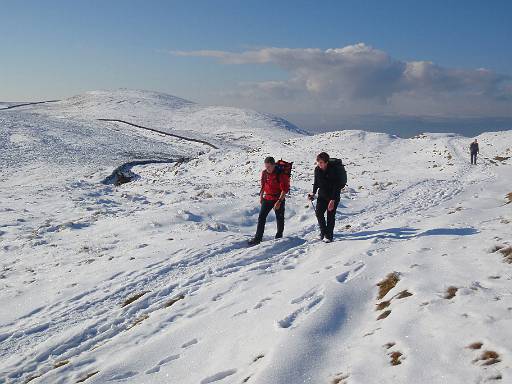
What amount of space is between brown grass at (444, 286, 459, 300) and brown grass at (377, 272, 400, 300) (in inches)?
38.5

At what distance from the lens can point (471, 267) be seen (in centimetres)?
724

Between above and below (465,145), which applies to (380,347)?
below

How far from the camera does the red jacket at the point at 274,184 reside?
11125mm

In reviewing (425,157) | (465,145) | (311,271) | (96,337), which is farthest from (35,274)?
(465,145)

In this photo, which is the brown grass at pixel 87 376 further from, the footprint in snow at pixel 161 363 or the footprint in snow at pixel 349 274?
the footprint in snow at pixel 349 274

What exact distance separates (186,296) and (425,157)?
3228 centimetres

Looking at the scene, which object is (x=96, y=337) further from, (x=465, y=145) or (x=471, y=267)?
(x=465, y=145)

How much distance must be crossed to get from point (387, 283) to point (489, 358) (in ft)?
10.0

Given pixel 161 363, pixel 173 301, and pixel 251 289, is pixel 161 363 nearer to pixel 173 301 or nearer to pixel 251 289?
pixel 173 301

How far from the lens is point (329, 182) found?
10742 millimetres

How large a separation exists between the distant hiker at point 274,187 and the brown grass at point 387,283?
4044mm

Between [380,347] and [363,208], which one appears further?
[363,208]

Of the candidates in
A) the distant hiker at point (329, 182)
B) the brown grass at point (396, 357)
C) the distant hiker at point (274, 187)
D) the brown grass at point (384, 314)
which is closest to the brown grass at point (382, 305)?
the brown grass at point (384, 314)

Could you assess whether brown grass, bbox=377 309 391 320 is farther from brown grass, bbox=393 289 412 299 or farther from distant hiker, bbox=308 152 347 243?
distant hiker, bbox=308 152 347 243
